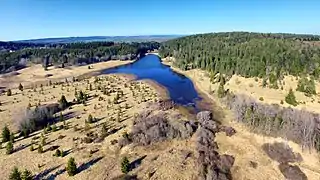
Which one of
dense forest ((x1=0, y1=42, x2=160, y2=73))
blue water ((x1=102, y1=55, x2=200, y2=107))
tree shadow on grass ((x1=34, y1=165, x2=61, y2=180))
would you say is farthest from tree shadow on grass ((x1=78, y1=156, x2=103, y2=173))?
dense forest ((x1=0, y1=42, x2=160, y2=73))

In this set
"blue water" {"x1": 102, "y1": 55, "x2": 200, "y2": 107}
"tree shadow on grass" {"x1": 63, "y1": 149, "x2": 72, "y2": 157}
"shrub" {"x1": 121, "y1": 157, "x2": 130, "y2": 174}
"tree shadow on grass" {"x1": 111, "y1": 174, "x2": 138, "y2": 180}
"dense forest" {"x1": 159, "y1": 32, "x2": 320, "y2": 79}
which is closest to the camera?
"tree shadow on grass" {"x1": 111, "y1": 174, "x2": 138, "y2": 180}

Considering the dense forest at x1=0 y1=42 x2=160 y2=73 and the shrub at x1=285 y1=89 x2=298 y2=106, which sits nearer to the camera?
the shrub at x1=285 y1=89 x2=298 y2=106

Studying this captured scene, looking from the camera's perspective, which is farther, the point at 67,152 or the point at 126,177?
the point at 67,152

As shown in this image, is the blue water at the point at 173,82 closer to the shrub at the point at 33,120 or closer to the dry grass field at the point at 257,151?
the dry grass field at the point at 257,151

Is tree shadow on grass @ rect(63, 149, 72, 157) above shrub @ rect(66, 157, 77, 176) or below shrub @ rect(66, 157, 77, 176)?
below

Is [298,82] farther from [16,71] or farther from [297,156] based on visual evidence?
[16,71]

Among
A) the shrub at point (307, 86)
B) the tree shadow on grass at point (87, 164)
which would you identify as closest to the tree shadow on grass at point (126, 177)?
the tree shadow on grass at point (87, 164)

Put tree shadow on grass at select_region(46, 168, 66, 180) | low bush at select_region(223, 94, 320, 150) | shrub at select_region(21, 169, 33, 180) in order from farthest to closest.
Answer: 1. low bush at select_region(223, 94, 320, 150)
2. tree shadow on grass at select_region(46, 168, 66, 180)
3. shrub at select_region(21, 169, 33, 180)

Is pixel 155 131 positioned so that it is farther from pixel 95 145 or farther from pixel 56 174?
pixel 56 174

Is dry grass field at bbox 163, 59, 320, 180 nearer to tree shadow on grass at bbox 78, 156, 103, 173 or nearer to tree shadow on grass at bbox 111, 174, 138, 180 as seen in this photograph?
tree shadow on grass at bbox 111, 174, 138, 180

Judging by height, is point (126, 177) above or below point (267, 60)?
below

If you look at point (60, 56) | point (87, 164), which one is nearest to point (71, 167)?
point (87, 164)

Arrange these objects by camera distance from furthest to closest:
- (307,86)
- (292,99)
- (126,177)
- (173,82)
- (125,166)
→ 1. (173,82)
2. (307,86)
3. (292,99)
4. (125,166)
5. (126,177)
